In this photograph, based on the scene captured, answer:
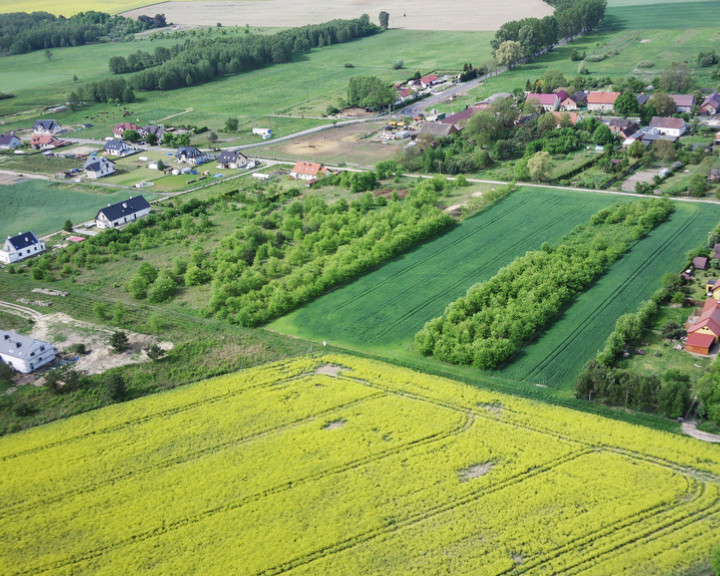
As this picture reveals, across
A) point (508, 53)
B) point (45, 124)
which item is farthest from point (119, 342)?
point (508, 53)

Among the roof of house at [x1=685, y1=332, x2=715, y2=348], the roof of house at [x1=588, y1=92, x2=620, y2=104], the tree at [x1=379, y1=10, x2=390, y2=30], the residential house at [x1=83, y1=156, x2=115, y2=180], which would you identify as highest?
the tree at [x1=379, y1=10, x2=390, y2=30]

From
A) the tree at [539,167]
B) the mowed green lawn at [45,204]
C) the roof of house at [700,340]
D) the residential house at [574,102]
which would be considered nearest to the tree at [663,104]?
the residential house at [574,102]

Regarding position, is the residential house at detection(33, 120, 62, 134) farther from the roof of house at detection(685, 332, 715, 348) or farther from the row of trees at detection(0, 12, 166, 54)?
the roof of house at detection(685, 332, 715, 348)

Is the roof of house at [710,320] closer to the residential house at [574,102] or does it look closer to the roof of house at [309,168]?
the roof of house at [309,168]

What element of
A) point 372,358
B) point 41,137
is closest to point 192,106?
point 41,137

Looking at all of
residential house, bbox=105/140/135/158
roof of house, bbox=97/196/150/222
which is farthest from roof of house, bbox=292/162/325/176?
residential house, bbox=105/140/135/158

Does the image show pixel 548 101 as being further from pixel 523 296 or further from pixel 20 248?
pixel 20 248
